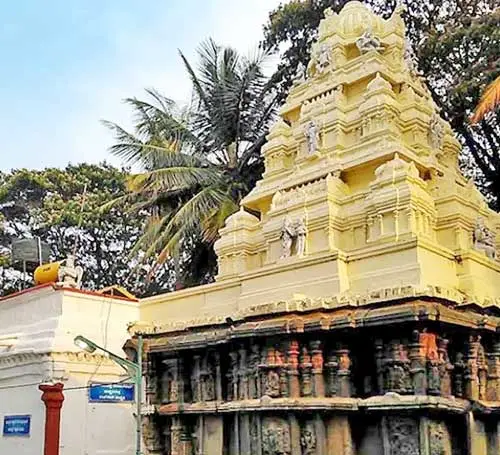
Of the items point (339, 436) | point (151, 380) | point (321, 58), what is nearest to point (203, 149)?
point (321, 58)

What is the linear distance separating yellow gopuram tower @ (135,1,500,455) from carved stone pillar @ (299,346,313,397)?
2 cm

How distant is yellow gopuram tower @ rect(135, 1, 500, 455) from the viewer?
7723mm

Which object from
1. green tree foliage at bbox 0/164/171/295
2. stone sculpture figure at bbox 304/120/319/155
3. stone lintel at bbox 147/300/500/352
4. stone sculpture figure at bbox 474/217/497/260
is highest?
green tree foliage at bbox 0/164/171/295

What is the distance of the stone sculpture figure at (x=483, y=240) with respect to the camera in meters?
10.5

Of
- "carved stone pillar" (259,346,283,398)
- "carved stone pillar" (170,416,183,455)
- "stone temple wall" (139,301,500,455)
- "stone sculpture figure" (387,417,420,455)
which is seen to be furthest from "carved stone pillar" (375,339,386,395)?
"carved stone pillar" (170,416,183,455)

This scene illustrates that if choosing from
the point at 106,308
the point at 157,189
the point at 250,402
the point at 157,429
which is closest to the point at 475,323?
the point at 250,402

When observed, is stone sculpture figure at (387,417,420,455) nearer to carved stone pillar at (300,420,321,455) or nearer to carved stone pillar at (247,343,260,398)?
carved stone pillar at (300,420,321,455)

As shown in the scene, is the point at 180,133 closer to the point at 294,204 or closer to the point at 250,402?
the point at 294,204

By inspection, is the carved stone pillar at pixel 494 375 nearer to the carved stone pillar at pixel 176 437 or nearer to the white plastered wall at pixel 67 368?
the carved stone pillar at pixel 176 437

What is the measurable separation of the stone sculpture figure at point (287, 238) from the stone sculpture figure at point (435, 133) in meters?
3.29

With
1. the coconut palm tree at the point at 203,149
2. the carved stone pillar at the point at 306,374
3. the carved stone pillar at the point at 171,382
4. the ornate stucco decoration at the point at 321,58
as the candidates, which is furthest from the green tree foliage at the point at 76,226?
the carved stone pillar at the point at 306,374

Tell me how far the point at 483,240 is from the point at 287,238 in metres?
3.13

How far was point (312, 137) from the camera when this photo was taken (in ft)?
38.2

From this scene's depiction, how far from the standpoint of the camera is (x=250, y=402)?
28.3 feet
